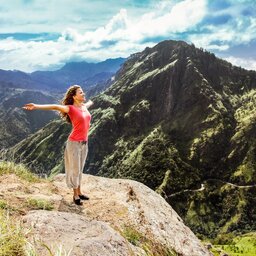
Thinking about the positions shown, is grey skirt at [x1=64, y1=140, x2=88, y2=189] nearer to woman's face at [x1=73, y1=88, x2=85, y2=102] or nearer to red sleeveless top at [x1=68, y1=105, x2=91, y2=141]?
red sleeveless top at [x1=68, y1=105, x2=91, y2=141]

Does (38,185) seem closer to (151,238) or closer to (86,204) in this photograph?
(86,204)

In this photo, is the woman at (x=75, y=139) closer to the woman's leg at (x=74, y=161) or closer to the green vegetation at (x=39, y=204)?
the woman's leg at (x=74, y=161)

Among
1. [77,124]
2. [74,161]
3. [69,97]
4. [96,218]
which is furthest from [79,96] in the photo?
[96,218]

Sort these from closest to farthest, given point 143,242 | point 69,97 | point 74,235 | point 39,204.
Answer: point 74,235
point 143,242
point 39,204
point 69,97

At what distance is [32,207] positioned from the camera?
43.3 feet

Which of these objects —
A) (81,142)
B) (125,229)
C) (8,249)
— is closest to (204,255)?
(125,229)

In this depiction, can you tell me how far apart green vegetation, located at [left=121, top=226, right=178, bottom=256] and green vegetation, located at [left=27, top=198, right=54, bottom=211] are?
284 centimetres

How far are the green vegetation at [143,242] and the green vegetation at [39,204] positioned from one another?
2840mm

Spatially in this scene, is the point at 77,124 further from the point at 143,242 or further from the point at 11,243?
the point at 11,243

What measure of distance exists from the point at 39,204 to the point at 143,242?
393 centimetres

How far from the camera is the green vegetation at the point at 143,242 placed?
38.7 ft

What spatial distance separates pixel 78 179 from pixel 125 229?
467 centimetres

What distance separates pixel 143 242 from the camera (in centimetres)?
1222

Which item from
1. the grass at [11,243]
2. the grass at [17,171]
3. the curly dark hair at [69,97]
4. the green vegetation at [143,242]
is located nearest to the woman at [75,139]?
the curly dark hair at [69,97]
